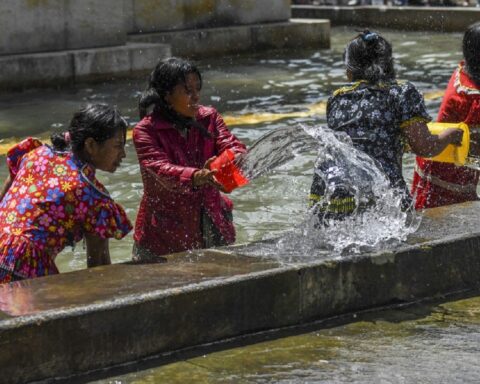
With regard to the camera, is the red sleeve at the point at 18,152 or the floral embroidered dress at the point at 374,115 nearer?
the red sleeve at the point at 18,152

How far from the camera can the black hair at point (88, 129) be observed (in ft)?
17.5

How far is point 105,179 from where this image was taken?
10.0 meters

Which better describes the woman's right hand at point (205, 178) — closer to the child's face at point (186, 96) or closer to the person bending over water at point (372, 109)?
the child's face at point (186, 96)

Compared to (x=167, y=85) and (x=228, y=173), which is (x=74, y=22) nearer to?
(x=167, y=85)

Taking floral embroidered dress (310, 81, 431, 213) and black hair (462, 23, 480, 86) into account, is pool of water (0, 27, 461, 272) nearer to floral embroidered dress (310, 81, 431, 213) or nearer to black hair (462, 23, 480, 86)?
black hair (462, 23, 480, 86)

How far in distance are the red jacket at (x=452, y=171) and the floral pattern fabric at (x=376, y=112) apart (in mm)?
874

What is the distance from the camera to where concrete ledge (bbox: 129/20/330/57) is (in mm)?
18359

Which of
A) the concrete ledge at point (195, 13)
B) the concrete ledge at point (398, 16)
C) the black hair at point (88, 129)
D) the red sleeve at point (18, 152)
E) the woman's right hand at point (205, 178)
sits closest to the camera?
the black hair at point (88, 129)

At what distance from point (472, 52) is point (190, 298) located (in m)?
2.69

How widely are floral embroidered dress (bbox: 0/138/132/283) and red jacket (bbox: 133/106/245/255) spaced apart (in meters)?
0.76

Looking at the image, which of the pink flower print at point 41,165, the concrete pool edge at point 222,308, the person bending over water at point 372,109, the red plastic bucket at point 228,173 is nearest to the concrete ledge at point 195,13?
the person bending over water at point 372,109

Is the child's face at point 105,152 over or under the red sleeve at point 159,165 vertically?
over

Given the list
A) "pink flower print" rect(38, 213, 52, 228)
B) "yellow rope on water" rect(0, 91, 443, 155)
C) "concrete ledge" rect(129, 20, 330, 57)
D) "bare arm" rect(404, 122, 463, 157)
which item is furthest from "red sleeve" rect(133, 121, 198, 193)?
"concrete ledge" rect(129, 20, 330, 57)

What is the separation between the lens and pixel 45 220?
5.19 meters
